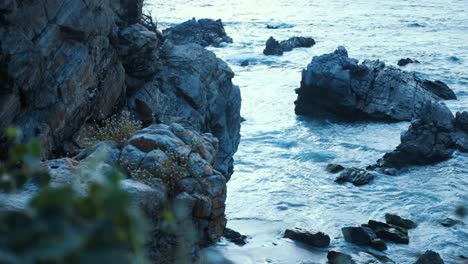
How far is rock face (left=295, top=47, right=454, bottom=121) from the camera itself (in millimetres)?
25047

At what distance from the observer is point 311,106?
26.0 meters

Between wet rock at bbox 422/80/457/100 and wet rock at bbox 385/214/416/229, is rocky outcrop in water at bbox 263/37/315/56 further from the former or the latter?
wet rock at bbox 385/214/416/229

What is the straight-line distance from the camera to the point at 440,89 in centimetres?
2775

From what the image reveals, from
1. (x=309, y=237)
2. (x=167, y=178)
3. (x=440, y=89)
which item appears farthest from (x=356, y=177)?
(x=440, y=89)

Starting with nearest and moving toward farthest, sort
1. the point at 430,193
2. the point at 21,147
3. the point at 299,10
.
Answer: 1. the point at 21,147
2. the point at 430,193
3. the point at 299,10

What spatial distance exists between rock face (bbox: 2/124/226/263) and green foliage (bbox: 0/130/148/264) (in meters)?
5.94

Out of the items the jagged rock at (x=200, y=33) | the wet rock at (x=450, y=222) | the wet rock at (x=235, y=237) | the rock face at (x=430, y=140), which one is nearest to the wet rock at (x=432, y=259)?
→ the wet rock at (x=235, y=237)

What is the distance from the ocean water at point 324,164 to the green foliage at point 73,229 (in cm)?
937

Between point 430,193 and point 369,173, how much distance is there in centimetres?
204

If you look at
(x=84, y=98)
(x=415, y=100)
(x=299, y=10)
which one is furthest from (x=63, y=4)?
(x=299, y=10)

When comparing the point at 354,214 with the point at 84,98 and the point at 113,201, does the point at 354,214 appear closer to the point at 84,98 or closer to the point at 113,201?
the point at 84,98

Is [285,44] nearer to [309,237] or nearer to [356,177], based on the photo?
[356,177]

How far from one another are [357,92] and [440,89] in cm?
474

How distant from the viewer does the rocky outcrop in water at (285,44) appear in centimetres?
3938
